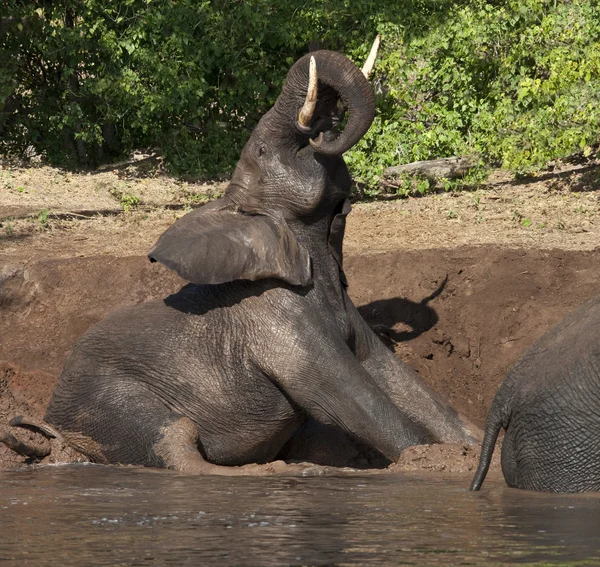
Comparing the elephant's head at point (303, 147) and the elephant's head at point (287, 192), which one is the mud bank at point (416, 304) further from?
the elephant's head at point (303, 147)

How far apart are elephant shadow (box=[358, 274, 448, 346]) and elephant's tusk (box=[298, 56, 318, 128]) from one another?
2414mm

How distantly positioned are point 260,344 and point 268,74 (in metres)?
8.69

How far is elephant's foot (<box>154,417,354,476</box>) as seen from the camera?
8172 mm

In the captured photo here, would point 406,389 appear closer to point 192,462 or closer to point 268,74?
point 192,462

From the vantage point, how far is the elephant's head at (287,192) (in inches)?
331

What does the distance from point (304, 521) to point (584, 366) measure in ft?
4.93

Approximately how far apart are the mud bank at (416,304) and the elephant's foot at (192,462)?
4.59ft

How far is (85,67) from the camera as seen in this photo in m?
17.1

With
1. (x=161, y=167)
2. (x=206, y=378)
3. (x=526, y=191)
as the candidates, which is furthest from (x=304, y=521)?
(x=161, y=167)

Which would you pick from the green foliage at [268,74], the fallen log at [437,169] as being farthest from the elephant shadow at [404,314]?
the fallen log at [437,169]

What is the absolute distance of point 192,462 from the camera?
8.35m

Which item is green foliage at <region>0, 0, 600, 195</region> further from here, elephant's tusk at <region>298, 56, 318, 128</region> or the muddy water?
the muddy water

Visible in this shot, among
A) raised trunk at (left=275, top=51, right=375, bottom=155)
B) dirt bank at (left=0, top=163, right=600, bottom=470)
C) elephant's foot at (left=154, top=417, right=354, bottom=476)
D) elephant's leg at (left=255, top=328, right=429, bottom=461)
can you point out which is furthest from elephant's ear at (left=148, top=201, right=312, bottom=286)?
dirt bank at (left=0, top=163, right=600, bottom=470)

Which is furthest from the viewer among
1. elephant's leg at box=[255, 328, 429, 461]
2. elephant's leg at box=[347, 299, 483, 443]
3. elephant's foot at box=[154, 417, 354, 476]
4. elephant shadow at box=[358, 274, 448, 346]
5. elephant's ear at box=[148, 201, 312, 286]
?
elephant shadow at box=[358, 274, 448, 346]
